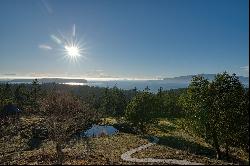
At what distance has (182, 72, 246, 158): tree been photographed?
5731 centimetres

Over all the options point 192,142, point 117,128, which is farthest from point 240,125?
point 117,128

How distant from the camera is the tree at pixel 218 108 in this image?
188ft

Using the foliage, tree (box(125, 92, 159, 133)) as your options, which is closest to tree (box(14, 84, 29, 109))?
the foliage

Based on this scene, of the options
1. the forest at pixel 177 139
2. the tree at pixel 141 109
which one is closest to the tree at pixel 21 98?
the forest at pixel 177 139

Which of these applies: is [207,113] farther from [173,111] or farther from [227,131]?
[173,111]

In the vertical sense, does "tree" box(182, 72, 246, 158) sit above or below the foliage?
above

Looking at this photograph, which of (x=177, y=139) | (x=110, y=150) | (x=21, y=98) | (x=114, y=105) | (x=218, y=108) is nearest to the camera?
(x=218, y=108)

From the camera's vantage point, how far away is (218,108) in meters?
59.7

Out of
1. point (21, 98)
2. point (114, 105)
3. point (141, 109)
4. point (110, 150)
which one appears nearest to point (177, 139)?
point (141, 109)

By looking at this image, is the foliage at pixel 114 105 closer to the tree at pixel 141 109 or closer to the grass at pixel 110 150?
the grass at pixel 110 150

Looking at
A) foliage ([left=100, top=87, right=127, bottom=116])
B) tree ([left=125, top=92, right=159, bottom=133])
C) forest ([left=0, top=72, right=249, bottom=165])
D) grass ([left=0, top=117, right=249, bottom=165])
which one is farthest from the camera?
foliage ([left=100, top=87, right=127, bottom=116])

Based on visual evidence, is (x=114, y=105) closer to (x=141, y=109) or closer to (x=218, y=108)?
(x=141, y=109)

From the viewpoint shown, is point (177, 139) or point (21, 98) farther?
point (21, 98)

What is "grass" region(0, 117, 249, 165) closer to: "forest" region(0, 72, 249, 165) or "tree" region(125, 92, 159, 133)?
"forest" region(0, 72, 249, 165)
